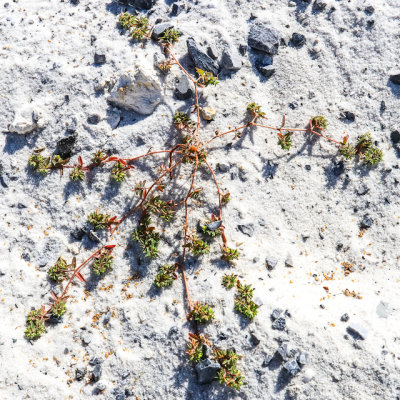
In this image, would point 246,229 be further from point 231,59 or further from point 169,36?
point 169,36

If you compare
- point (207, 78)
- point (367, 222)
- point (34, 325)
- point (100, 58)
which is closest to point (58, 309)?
point (34, 325)

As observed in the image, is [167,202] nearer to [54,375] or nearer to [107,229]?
[107,229]

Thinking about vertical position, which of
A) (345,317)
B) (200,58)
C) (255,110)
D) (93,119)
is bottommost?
(345,317)

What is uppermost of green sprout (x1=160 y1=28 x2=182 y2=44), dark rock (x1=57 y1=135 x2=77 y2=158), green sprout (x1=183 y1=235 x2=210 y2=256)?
green sprout (x1=160 y1=28 x2=182 y2=44)

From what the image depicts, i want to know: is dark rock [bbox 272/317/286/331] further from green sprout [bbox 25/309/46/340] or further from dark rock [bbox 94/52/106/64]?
dark rock [bbox 94/52/106/64]

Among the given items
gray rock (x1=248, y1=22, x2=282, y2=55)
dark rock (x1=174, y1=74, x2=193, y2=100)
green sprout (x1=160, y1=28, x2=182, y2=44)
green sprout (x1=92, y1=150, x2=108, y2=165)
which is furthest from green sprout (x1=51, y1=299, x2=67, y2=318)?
gray rock (x1=248, y1=22, x2=282, y2=55)
